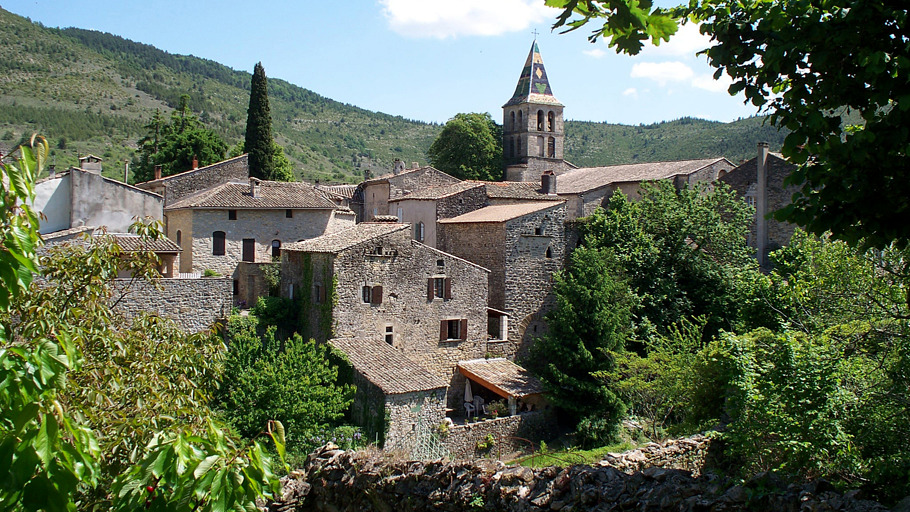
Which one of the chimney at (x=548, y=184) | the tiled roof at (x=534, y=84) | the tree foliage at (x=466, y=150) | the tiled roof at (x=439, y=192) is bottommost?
the tiled roof at (x=439, y=192)

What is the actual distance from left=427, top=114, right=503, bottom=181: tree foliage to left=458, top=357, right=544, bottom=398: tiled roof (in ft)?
110

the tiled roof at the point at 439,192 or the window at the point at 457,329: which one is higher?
the tiled roof at the point at 439,192

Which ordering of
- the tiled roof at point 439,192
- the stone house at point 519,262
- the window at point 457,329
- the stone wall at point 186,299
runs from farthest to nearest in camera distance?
the tiled roof at point 439,192
the stone house at point 519,262
the window at point 457,329
the stone wall at point 186,299

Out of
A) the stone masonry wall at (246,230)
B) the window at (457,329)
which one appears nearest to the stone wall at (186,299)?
the stone masonry wall at (246,230)

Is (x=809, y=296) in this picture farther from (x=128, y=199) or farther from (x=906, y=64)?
(x=128, y=199)

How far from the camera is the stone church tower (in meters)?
64.4

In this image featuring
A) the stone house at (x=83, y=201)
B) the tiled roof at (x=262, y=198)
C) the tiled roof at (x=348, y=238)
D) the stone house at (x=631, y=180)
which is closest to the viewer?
the tiled roof at (x=348, y=238)

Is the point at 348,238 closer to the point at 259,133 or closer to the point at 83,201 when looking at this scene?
the point at 83,201

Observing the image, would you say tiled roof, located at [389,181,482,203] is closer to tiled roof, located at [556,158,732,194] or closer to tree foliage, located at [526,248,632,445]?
tree foliage, located at [526,248,632,445]

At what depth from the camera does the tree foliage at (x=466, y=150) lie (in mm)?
60375

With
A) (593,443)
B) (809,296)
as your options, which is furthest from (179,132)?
(809,296)

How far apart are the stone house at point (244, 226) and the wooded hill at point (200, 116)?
1521 inches

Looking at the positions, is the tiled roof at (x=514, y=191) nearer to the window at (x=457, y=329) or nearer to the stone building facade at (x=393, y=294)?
the stone building facade at (x=393, y=294)

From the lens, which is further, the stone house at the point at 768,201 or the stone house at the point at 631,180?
the stone house at the point at 631,180
